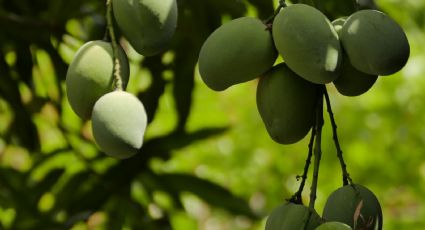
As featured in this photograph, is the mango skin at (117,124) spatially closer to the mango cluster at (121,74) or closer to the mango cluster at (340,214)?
the mango cluster at (121,74)

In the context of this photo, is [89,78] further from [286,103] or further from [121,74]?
[286,103]

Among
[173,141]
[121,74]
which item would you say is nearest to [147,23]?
[121,74]

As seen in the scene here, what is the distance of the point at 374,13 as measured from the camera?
744 mm

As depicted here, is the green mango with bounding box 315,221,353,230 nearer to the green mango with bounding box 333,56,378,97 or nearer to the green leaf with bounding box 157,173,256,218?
the green mango with bounding box 333,56,378,97

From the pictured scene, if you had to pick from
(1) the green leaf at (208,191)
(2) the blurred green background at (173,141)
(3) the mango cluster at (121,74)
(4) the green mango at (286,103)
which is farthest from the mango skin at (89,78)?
(1) the green leaf at (208,191)

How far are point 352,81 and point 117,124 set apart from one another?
0.65 ft

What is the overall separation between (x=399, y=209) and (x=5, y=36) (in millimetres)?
1292

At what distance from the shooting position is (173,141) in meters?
1.70

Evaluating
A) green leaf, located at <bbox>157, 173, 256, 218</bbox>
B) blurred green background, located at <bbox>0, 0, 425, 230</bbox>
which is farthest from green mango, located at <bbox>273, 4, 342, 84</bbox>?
green leaf, located at <bbox>157, 173, 256, 218</bbox>

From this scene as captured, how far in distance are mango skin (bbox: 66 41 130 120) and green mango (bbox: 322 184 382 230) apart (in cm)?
20

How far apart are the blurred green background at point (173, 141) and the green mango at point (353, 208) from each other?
1.05 feet

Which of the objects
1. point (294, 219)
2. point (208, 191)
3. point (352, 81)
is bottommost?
point (208, 191)

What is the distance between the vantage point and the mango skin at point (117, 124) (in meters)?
0.73

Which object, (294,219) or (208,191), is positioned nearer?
(294,219)
